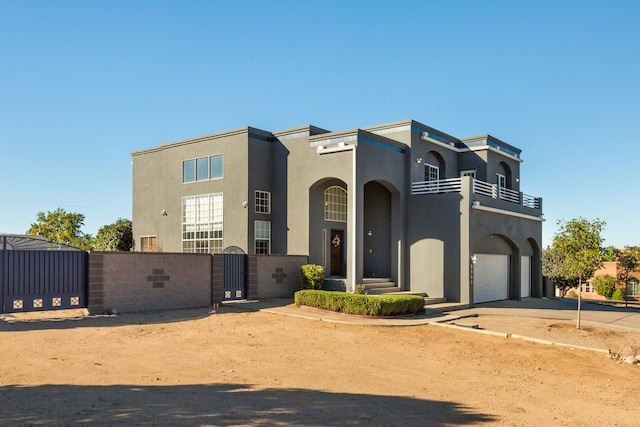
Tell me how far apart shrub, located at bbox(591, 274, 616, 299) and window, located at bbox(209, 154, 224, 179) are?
43970mm

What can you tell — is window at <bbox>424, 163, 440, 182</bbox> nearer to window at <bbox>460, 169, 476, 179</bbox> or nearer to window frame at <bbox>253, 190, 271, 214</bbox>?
window at <bbox>460, 169, 476, 179</bbox>

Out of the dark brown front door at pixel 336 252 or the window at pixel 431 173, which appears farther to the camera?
the window at pixel 431 173

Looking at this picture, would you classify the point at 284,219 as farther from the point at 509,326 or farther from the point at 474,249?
the point at 509,326

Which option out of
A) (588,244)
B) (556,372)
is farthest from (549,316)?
(556,372)

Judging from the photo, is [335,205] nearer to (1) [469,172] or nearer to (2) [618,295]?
(1) [469,172]

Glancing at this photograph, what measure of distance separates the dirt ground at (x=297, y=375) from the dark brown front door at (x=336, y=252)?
27.4 ft

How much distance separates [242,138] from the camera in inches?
945

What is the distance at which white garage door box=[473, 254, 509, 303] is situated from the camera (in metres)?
23.5

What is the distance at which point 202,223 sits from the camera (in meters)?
25.9

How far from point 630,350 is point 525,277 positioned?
16160mm

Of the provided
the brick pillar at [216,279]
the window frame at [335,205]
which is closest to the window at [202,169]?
the window frame at [335,205]

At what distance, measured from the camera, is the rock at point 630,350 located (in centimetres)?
1248

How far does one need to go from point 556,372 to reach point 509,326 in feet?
20.4

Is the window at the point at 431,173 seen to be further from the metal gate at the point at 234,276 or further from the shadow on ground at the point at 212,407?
the shadow on ground at the point at 212,407
